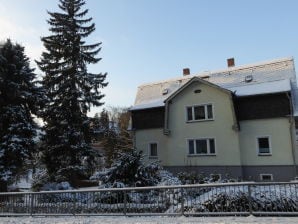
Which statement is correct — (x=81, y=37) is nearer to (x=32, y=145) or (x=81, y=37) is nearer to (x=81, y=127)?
(x=81, y=127)

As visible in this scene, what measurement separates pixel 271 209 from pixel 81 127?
18.7 meters

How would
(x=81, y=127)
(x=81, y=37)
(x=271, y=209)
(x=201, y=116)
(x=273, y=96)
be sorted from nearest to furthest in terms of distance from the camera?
(x=271, y=209) < (x=273, y=96) < (x=201, y=116) < (x=81, y=127) < (x=81, y=37)

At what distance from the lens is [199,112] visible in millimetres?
24844

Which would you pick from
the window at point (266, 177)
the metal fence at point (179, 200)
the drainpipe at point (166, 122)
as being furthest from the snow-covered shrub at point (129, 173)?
the window at point (266, 177)

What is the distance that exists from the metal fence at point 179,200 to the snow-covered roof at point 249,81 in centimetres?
1326

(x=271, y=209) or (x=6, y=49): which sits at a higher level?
(x=6, y=49)

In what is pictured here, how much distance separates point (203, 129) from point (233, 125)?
7.63 ft

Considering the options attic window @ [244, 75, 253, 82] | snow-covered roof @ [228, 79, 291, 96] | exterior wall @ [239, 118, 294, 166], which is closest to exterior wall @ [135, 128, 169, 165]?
exterior wall @ [239, 118, 294, 166]

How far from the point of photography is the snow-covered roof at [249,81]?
2339 centimetres

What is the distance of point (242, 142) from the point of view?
23359mm

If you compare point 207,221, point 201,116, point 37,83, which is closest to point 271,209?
point 207,221

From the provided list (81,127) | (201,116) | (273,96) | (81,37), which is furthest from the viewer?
(81,37)

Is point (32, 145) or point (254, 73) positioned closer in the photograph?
point (32, 145)

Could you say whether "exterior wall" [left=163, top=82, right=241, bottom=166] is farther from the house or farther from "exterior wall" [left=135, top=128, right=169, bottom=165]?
"exterior wall" [left=135, top=128, right=169, bottom=165]
